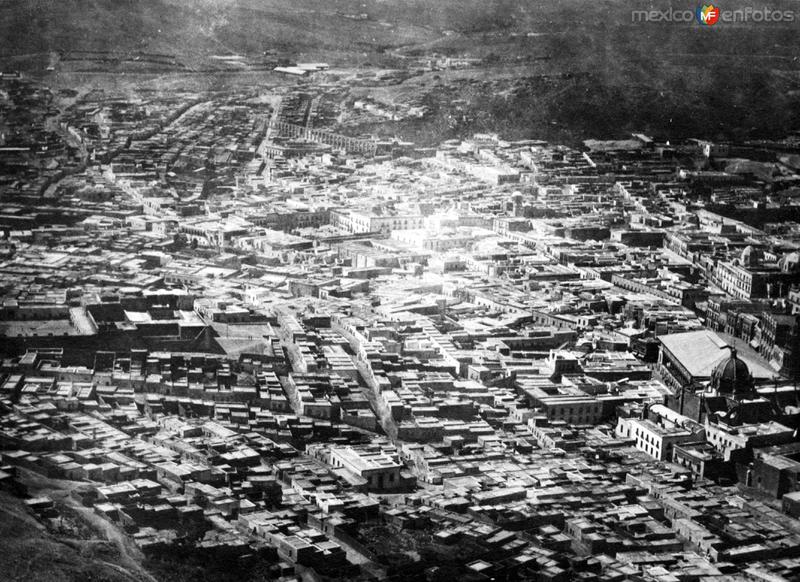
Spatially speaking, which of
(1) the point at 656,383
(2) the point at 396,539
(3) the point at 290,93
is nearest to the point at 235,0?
(3) the point at 290,93

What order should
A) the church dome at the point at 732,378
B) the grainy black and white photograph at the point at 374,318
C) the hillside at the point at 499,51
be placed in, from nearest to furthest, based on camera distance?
1. the grainy black and white photograph at the point at 374,318
2. the church dome at the point at 732,378
3. the hillside at the point at 499,51

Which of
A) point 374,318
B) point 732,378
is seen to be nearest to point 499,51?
point 374,318

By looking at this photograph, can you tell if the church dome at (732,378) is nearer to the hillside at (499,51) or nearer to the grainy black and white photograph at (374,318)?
the grainy black and white photograph at (374,318)

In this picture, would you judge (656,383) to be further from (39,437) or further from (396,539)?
(39,437)

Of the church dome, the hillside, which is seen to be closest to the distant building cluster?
the church dome

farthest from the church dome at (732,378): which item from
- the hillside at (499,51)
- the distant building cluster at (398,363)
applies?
the hillside at (499,51)

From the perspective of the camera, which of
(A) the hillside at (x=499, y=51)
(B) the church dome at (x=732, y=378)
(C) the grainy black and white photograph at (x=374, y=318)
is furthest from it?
(A) the hillside at (x=499, y=51)

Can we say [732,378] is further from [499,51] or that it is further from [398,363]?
[499,51]

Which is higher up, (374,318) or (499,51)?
(499,51)
